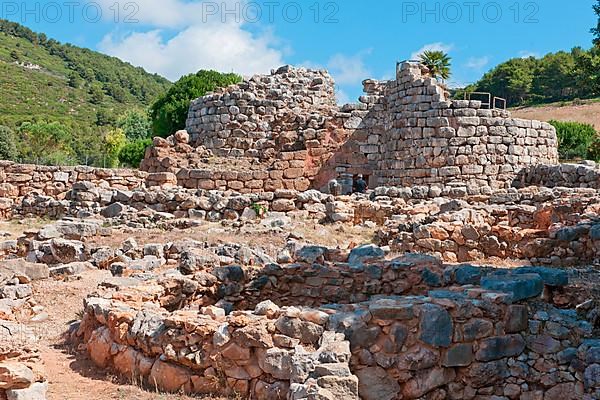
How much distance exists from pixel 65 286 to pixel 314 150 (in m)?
11.3

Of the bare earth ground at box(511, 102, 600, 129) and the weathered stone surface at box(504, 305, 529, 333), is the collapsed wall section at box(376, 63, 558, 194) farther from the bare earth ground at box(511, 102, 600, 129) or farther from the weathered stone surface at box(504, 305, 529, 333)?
the bare earth ground at box(511, 102, 600, 129)

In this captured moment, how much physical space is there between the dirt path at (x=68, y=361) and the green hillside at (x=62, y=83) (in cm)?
5004

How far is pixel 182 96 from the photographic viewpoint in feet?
100

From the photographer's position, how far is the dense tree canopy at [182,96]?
98.6ft

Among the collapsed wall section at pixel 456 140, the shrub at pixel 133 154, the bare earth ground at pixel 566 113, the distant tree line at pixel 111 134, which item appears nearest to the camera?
the collapsed wall section at pixel 456 140

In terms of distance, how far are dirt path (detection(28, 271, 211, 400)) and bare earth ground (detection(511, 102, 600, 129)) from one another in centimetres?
4709

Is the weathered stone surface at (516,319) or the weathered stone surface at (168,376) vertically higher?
the weathered stone surface at (516,319)

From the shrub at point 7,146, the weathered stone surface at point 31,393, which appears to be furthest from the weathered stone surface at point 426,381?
the shrub at point 7,146

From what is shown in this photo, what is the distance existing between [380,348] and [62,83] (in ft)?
256

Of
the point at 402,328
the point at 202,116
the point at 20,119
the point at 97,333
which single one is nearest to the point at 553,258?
the point at 402,328

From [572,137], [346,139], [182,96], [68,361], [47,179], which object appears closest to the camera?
[68,361]

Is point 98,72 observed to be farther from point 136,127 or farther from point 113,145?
point 113,145

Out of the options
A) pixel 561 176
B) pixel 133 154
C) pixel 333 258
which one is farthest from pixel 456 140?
pixel 133 154

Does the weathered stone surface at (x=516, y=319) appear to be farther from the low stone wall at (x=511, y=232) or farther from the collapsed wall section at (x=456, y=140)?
the collapsed wall section at (x=456, y=140)
